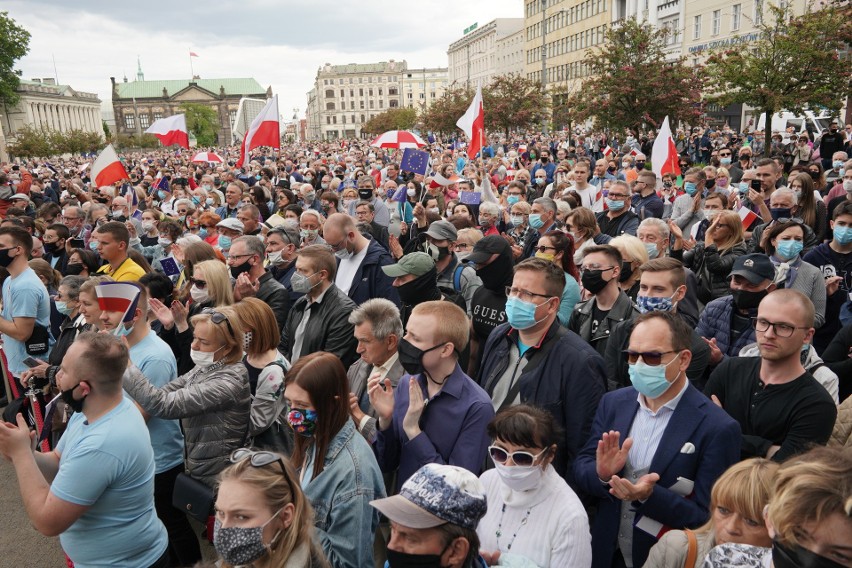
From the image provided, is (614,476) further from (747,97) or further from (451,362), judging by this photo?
(747,97)

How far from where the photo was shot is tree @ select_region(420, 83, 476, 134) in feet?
145

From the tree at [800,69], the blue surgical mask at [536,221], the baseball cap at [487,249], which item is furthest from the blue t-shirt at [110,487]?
the tree at [800,69]

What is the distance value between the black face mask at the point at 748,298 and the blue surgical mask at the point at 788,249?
1.21 metres

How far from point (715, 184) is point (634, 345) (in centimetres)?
842

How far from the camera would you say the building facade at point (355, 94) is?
174 meters

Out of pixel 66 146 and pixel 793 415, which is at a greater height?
pixel 66 146

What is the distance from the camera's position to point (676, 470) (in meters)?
2.97

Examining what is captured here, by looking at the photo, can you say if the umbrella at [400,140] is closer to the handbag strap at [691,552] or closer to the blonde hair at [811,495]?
the handbag strap at [691,552]

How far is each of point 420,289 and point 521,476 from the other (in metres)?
2.67

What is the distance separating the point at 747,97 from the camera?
17531 millimetres

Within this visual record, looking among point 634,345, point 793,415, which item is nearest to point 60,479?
point 634,345

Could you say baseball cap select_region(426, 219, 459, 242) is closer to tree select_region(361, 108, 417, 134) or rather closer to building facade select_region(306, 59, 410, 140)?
tree select_region(361, 108, 417, 134)

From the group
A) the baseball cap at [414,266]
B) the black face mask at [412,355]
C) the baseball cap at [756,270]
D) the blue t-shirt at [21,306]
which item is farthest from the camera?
the blue t-shirt at [21,306]

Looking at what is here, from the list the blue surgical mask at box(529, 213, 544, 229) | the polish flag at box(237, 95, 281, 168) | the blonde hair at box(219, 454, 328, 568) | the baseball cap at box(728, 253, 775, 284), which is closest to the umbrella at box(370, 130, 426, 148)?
the polish flag at box(237, 95, 281, 168)
